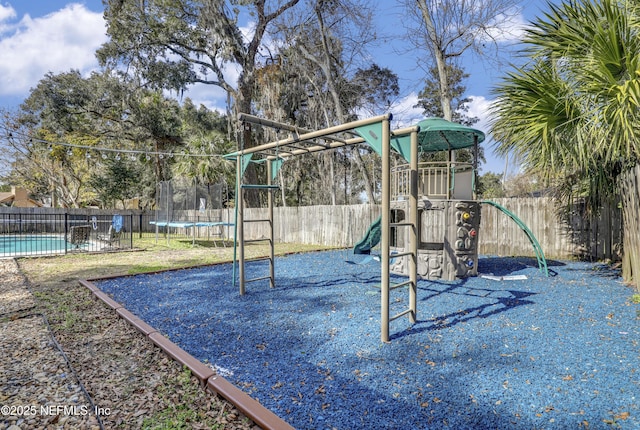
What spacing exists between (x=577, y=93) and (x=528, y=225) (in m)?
5.16

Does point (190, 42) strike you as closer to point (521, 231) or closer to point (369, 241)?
point (369, 241)

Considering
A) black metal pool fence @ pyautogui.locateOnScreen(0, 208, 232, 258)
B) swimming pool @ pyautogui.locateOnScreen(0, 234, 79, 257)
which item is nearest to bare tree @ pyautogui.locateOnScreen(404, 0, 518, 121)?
black metal pool fence @ pyautogui.locateOnScreen(0, 208, 232, 258)

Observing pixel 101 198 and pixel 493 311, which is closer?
pixel 493 311

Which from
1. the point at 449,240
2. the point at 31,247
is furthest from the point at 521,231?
the point at 31,247

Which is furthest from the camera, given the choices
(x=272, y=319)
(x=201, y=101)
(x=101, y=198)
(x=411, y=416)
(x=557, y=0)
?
(x=101, y=198)

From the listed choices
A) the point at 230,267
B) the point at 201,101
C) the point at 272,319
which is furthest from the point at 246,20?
the point at 272,319

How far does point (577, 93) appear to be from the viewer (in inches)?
170

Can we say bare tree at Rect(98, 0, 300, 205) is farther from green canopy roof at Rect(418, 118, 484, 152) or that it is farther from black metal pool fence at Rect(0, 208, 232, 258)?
green canopy roof at Rect(418, 118, 484, 152)

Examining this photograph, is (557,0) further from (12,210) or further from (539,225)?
(12,210)

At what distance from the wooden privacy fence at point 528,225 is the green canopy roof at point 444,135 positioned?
2833mm

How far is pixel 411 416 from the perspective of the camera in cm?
195

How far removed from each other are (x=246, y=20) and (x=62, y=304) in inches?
597

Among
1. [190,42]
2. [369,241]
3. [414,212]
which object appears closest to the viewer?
[414,212]

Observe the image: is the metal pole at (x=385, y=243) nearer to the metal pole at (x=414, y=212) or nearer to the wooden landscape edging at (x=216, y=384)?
the metal pole at (x=414, y=212)
